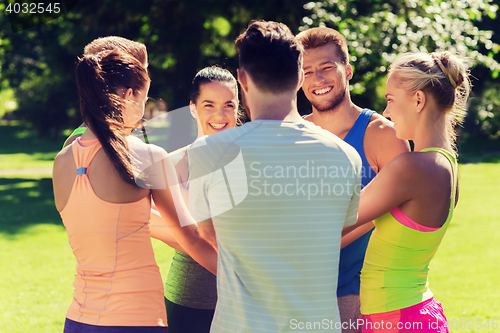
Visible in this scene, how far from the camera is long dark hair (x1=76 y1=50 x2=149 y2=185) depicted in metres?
1.83

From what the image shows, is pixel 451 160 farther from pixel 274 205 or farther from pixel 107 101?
pixel 107 101

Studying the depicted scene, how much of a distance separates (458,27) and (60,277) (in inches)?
316

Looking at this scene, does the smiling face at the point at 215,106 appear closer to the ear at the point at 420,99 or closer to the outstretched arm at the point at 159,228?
the outstretched arm at the point at 159,228

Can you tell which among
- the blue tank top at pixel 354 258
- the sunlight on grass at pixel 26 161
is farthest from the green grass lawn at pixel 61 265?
the sunlight on grass at pixel 26 161

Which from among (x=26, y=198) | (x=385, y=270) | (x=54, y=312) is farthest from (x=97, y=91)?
(x=26, y=198)

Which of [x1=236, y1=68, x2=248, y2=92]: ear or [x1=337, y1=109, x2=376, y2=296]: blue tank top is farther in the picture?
[x1=337, y1=109, x2=376, y2=296]: blue tank top

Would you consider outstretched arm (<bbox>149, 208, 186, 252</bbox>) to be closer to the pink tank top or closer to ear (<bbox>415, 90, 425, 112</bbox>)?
the pink tank top

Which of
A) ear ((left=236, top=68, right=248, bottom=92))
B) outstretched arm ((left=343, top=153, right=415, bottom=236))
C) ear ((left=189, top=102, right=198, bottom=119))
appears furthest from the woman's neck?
ear ((left=189, top=102, right=198, bottom=119))

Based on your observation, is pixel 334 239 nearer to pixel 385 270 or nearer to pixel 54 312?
pixel 385 270

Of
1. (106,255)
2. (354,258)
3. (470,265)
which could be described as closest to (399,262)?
(354,258)

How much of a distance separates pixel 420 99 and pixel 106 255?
1582 millimetres

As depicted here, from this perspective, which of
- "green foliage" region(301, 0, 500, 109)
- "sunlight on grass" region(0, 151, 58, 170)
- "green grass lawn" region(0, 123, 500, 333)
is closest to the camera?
"green grass lawn" region(0, 123, 500, 333)

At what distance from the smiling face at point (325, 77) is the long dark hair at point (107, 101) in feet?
4.23

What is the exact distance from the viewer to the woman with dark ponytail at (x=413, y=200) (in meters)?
1.95
